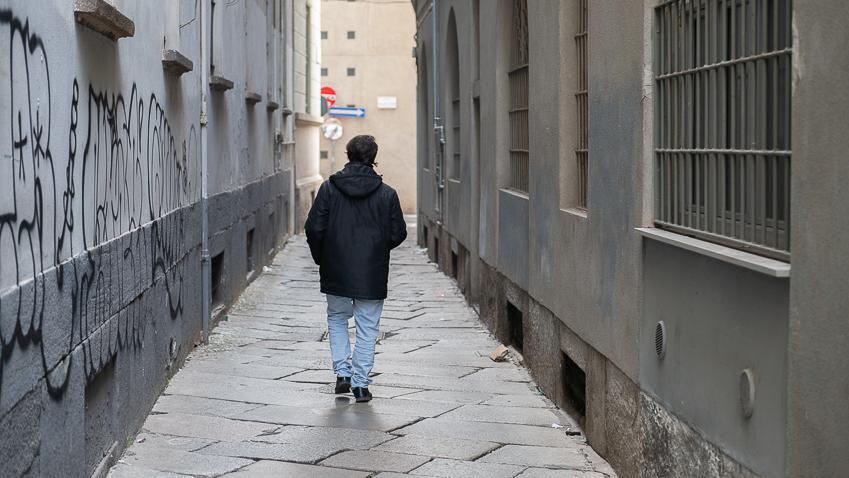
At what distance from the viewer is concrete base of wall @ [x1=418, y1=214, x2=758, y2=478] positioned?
4578 millimetres

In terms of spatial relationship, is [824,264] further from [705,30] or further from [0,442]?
[0,442]

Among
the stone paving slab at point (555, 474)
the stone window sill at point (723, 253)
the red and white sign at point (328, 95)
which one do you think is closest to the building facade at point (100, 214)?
the stone paving slab at point (555, 474)

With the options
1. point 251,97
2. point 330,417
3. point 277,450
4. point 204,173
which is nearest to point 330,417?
point 330,417

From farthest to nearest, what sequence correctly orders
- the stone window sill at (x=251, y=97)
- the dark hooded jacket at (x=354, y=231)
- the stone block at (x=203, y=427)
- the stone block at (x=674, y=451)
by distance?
the stone window sill at (x=251, y=97), the dark hooded jacket at (x=354, y=231), the stone block at (x=203, y=427), the stone block at (x=674, y=451)

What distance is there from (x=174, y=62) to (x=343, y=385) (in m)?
2.25

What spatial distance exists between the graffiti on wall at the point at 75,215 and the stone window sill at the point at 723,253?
2292 mm

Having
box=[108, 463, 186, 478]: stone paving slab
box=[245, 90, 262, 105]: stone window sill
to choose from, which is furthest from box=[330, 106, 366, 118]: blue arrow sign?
box=[108, 463, 186, 478]: stone paving slab

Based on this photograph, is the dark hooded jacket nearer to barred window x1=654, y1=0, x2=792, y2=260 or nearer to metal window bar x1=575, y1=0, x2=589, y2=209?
metal window bar x1=575, y1=0, x2=589, y2=209

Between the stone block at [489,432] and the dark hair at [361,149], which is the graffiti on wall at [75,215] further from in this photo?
the stone block at [489,432]

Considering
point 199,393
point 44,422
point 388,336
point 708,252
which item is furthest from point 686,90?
point 388,336

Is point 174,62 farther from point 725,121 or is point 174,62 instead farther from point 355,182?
point 725,121

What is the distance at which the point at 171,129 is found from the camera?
7.98 m

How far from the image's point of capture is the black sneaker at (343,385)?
765cm

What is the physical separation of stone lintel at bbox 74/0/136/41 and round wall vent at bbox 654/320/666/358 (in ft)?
8.63
